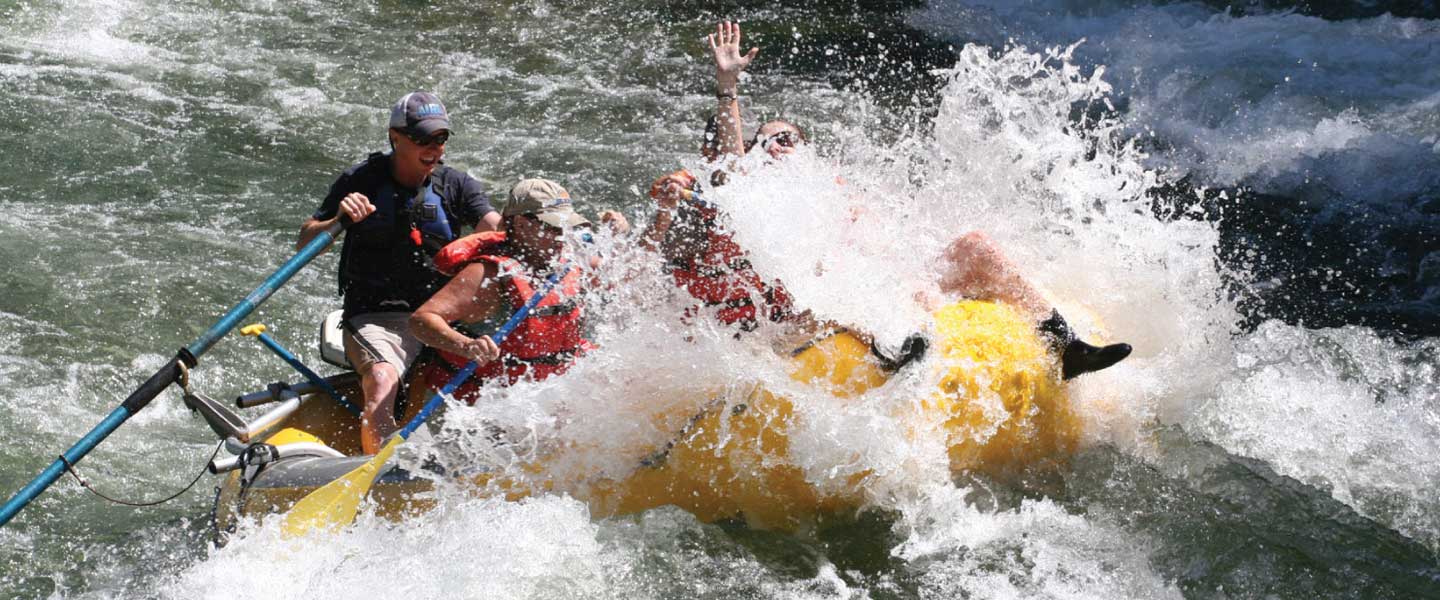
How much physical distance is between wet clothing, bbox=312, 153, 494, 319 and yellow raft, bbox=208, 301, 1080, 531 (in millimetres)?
597

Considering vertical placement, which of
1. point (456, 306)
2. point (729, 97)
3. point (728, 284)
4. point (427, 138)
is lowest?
point (728, 284)

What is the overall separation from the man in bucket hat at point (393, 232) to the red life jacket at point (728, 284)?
774mm

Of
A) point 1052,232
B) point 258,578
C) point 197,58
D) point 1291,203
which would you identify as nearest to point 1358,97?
point 1291,203

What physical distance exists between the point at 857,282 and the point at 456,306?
147cm

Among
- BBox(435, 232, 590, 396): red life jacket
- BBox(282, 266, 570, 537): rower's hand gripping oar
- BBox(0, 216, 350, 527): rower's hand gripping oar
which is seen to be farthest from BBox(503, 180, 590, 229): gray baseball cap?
BBox(0, 216, 350, 527): rower's hand gripping oar

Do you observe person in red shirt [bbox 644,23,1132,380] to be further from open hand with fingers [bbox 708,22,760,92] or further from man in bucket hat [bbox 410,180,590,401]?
man in bucket hat [bbox 410,180,590,401]

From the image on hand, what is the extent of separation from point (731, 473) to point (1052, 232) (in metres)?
1.90

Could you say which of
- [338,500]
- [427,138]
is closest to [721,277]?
[427,138]

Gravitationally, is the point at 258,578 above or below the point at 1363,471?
above

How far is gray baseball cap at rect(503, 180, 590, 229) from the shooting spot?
15.1 feet

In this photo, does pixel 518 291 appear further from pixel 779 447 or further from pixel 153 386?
pixel 153 386

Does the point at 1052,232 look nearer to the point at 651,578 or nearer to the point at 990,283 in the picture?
the point at 990,283

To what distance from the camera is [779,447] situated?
4.70 m

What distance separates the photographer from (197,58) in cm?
1062
